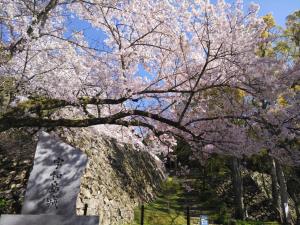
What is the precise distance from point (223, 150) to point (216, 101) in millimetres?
1665

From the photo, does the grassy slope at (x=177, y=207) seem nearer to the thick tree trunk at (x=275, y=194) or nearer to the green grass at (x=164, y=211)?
the green grass at (x=164, y=211)

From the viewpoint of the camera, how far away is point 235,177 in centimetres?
1667

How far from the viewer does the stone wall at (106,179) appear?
33.3ft

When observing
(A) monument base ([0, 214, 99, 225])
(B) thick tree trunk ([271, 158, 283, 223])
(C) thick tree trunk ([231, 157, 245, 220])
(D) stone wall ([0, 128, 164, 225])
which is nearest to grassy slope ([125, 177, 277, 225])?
(C) thick tree trunk ([231, 157, 245, 220])

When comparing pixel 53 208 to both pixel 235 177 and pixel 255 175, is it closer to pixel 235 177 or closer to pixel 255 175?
pixel 235 177

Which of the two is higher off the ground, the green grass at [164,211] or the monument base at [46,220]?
the green grass at [164,211]

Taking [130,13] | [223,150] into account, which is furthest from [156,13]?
[223,150]

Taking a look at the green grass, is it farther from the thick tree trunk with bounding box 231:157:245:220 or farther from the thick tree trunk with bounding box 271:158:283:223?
the thick tree trunk with bounding box 271:158:283:223

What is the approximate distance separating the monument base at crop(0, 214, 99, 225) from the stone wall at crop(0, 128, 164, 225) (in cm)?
267


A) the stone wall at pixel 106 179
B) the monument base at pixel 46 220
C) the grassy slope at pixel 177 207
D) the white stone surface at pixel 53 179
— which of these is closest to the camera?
the monument base at pixel 46 220

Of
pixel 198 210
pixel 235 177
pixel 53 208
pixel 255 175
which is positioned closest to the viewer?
pixel 53 208

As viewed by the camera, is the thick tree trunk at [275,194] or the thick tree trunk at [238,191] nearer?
the thick tree trunk at [238,191]

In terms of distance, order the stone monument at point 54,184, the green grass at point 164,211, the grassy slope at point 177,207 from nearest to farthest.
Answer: the stone monument at point 54,184 < the green grass at point 164,211 < the grassy slope at point 177,207

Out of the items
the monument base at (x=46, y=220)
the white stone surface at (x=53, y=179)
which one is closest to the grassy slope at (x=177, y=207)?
the white stone surface at (x=53, y=179)
